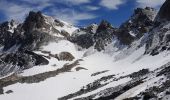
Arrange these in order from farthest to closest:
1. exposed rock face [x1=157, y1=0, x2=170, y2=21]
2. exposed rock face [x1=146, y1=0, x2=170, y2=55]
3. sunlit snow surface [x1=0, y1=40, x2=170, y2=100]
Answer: exposed rock face [x1=157, y1=0, x2=170, y2=21]
exposed rock face [x1=146, y1=0, x2=170, y2=55]
sunlit snow surface [x1=0, y1=40, x2=170, y2=100]

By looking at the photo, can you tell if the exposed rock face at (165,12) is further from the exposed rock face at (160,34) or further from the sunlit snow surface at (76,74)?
the sunlit snow surface at (76,74)

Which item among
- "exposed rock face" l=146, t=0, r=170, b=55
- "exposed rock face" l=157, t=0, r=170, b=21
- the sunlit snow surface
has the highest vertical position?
"exposed rock face" l=157, t=0, r=170, b=21

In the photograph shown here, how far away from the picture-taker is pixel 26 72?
17762cm

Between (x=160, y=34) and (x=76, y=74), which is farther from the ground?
(x=160, y=34)

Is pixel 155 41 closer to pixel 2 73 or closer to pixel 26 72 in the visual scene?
pixel 26 72

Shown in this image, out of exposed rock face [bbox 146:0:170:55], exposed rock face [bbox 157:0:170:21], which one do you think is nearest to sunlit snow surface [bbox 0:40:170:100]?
exposed rock face [bbox 146:0:170:55]

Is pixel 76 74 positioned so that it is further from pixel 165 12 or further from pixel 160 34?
pixel 165 12

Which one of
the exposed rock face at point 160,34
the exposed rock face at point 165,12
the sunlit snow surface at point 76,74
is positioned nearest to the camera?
the sunlit snow surface at point 76,74

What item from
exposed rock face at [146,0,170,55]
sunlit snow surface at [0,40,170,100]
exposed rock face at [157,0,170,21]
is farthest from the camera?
exposed rock face at [157,0,170,21]

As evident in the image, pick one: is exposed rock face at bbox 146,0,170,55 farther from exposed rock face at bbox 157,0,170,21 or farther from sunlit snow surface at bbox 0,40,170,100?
sunlit snow surface at bbox 0,40,170,100

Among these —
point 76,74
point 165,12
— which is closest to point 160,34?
point 165,12

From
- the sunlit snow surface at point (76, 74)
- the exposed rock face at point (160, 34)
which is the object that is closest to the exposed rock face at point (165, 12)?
the exposed rock face at point (160, 34)

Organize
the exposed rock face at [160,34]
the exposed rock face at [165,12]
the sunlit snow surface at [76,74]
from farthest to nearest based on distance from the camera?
the exposed rock face at [165,12], the exposed rock face at [160,34], the sunlit snow surface at [76,74]

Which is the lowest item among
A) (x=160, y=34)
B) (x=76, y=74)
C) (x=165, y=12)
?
(x=76, y=74)
